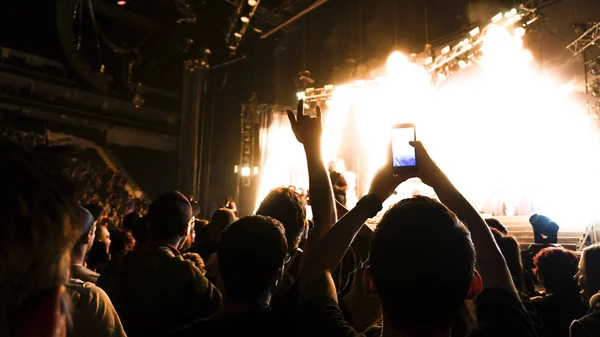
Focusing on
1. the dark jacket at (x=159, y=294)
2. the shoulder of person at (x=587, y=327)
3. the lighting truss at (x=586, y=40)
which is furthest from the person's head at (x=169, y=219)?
the lighting truss at (x=586, y=40)

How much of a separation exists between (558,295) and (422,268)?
228 centimetres

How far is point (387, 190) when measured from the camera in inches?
65.9

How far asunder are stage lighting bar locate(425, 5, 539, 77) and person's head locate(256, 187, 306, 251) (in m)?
8.89

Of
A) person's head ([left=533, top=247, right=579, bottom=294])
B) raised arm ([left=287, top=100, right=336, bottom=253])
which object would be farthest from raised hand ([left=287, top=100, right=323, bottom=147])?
person's head ([left=533, top=247, right=579, bottom=294])

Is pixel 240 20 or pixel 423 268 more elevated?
pixel 240 20

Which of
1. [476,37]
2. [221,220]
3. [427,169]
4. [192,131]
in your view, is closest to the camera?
[427,169]

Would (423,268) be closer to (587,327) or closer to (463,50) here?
(587,327)

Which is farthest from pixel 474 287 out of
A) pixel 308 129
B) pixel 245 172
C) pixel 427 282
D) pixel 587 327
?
pixel 245 172

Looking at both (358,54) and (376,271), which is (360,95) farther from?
(376,271)

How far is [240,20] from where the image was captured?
38.7ft

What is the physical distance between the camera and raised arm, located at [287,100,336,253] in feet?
5.71

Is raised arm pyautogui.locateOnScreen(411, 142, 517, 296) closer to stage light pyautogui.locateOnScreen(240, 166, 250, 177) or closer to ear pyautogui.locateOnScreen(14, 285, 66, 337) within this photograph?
ear pyautogui.locateOnScreen(14, 285, 66, 337)

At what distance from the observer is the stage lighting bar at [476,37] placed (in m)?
9.12

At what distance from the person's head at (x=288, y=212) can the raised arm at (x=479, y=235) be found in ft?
2.39
